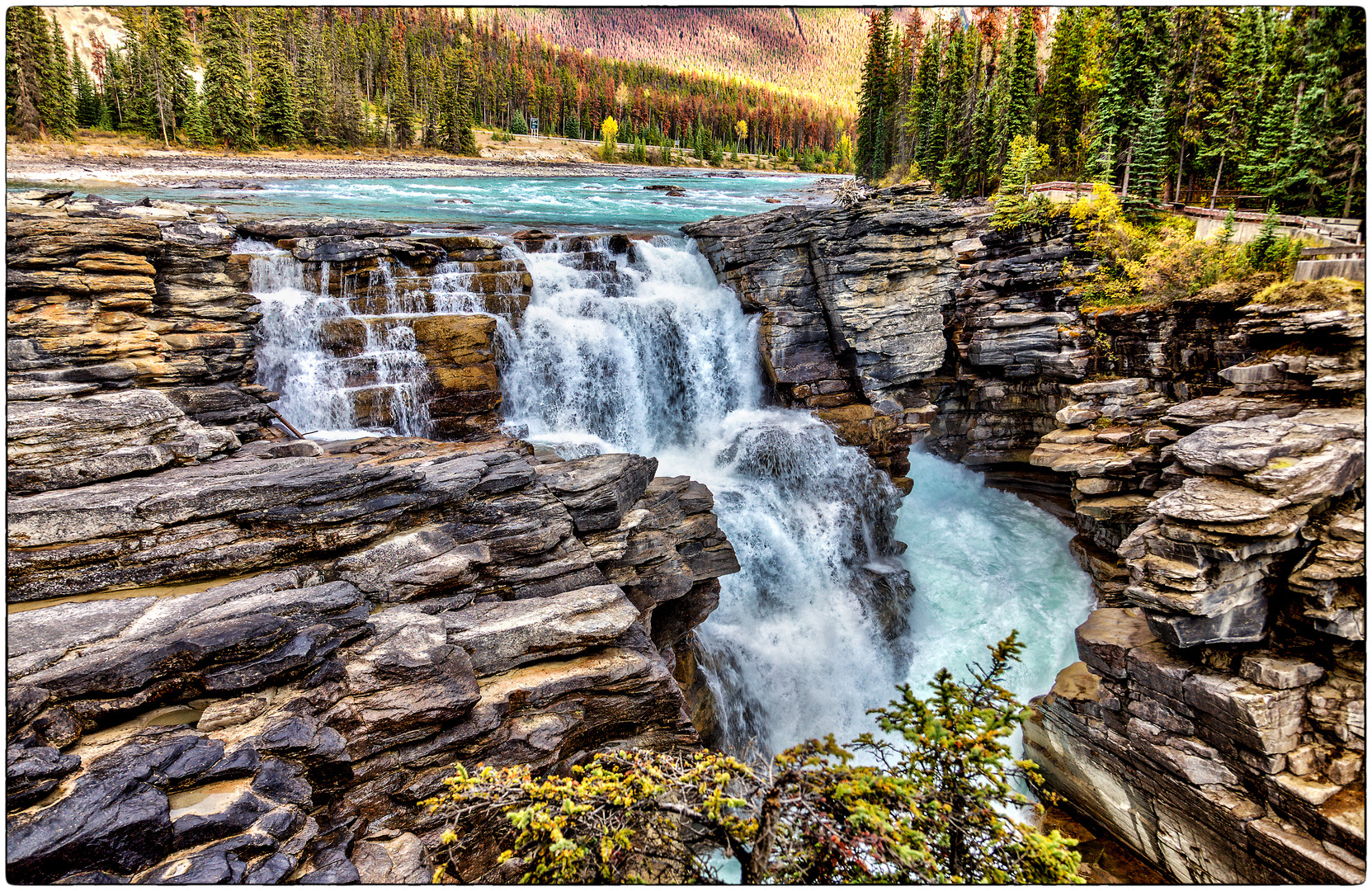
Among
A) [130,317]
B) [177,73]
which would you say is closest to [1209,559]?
[130,317]

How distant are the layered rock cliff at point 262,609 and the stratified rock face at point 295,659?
0.12 ft

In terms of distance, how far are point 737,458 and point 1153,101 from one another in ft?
87.7

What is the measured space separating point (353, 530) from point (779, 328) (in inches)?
735

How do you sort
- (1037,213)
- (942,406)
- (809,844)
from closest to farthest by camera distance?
(809,844)
(1037,213)
(942,406)

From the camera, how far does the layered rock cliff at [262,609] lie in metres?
7.44

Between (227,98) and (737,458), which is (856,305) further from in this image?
(227,98)

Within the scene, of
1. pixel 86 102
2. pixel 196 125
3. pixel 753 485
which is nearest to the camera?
pixel 753 485

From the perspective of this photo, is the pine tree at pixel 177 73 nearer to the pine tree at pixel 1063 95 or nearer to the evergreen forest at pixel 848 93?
the evergreen forest at pixel 848 93

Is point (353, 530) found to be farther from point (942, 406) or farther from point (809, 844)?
point (942, 406)

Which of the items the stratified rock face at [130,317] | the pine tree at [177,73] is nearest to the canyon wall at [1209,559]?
the stratified rock face at [130,317]

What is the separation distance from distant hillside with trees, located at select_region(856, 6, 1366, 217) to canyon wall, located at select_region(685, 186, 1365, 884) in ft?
24.2

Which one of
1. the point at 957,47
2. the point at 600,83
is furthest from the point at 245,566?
the point at 600,83

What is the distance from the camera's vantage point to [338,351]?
19.7 metres

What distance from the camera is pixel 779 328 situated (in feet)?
83.8
